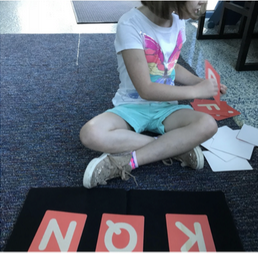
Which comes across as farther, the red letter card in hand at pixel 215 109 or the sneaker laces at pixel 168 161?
the red letter card in hand at pixel 215 109

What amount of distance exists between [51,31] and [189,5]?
169 centimetres

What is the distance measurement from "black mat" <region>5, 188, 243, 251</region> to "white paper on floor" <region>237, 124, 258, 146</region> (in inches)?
12.6

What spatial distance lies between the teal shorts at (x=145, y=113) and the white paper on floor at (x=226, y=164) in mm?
203

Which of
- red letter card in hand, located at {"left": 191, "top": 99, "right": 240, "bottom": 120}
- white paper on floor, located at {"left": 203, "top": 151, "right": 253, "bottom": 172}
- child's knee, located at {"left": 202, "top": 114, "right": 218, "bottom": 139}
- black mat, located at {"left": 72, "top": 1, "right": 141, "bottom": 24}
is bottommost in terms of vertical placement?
white paper on floor, located at {"left": 203, "top": 151, "right": 253, "bottom": 172}

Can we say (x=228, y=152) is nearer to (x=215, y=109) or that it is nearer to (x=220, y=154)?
(x=220, y=154)

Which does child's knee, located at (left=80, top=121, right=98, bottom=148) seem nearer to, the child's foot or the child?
the child

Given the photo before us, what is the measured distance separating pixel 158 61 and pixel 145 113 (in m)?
0.18

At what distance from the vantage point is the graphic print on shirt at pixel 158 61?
2.58ft

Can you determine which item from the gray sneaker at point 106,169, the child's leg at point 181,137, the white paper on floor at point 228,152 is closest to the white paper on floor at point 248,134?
the white paper on floor at point 228,152

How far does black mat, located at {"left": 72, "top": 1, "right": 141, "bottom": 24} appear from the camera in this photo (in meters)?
2.39

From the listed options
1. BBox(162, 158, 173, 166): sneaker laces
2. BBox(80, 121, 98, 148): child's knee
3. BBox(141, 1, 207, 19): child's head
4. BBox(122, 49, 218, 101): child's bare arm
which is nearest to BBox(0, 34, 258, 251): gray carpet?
BBox(162, 158, 173, 166): sneaker laces

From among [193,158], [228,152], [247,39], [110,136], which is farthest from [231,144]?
[247,39]

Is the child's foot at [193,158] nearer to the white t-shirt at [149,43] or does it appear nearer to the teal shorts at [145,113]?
the teal shorts at [145,113]

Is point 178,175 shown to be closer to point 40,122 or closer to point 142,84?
point 142,84
